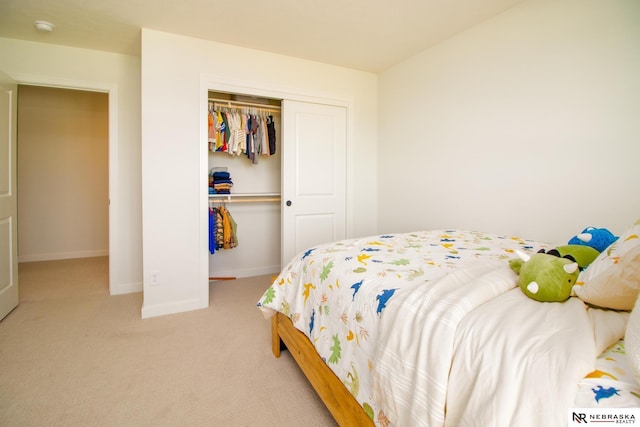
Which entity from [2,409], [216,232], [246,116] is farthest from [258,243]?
[2,409]

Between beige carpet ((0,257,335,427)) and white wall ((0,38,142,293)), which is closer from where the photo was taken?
beige carpet ((0,257,335,427))

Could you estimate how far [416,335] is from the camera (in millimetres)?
919

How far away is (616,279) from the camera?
843mm

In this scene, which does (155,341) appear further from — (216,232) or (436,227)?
(436,227)

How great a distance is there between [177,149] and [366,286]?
7.34ft

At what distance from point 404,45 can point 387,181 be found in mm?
1350

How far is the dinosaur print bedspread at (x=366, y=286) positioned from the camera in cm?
108

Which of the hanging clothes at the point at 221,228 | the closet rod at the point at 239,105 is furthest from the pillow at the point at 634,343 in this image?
the closet rod at the point at 239,105

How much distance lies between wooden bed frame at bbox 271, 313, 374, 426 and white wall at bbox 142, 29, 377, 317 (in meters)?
1.25

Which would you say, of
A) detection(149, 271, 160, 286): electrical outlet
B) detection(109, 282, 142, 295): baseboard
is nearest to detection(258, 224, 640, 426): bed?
detection(149, 271, 160, 286): electrical outlet

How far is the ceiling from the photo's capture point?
89.0 inches

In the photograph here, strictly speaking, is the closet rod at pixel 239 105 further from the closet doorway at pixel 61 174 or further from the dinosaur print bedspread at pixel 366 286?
the closet doorway at pixel 61 174

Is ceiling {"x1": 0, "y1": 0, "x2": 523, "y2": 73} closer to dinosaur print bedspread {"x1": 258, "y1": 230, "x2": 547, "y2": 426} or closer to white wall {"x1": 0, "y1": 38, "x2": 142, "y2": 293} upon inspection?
white wall {"x1": 0, "y1": 38, "x2": 142, "y2": 293}

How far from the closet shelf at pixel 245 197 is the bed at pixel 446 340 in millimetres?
2009
